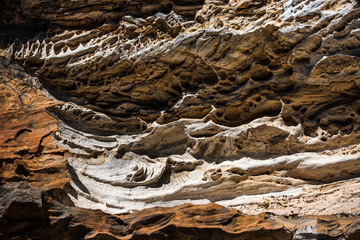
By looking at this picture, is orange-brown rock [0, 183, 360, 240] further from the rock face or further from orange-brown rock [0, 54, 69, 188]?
orange-brown rock [0, 54, 69, 188]

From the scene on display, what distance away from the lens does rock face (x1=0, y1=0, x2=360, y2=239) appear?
12.4 ft

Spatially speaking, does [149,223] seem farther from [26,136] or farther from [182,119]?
[26,136]

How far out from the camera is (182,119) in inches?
206

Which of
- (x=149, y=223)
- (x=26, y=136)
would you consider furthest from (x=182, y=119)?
(x=26, y=136)

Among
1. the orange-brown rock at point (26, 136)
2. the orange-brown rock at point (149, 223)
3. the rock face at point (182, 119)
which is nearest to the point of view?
the orange-brown rock at point (149, 223)

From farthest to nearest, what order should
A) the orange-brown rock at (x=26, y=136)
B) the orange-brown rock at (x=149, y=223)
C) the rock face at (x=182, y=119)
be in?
1. the orange-brown rock at (x=26, y=136)
2. the rock face at (x=182, y=119)
3. the orange-brown rock at (x=149, y=223)

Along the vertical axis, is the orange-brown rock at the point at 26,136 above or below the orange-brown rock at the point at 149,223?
above

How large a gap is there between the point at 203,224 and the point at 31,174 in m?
2.08

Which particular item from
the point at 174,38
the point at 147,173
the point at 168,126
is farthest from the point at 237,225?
the point at 174,38

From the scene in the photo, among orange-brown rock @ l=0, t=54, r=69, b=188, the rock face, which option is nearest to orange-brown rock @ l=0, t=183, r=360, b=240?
the rock face

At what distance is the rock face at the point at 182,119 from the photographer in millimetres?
3789

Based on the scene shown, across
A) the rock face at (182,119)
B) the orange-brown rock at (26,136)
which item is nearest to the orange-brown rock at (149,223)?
the rock face at (182,119)

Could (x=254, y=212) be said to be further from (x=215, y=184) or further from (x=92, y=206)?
(x=92, y=206)

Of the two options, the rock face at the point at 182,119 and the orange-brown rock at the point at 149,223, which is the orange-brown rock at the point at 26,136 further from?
the orange-brown rock at the point at 149,223
